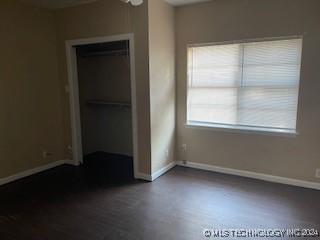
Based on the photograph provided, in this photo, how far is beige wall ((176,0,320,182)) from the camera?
3189 mm

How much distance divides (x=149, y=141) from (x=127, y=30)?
166cm

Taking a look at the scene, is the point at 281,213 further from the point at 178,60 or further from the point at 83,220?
the point at 178,60

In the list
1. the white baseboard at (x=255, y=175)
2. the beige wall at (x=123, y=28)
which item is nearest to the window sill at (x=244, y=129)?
the white baseboard at (x=255, y=175)

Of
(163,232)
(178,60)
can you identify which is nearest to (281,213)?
(163,232)

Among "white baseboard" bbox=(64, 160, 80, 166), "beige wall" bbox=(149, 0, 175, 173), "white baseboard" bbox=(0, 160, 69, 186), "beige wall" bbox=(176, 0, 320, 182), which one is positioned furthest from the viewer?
"white baseboard" bbox=(64, 160, 80, 166)

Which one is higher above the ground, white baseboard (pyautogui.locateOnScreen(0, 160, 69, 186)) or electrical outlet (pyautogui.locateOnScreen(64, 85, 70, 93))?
electrical outlet (pyautogui.locateOnScreen(64, 85, 70, 93))

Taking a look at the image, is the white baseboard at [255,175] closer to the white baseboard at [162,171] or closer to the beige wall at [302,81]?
the beige wall at [302,81]

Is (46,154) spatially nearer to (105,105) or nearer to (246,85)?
(105,105)

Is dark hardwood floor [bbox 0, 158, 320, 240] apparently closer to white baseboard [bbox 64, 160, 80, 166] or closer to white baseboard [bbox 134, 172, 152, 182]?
white baseboard [bbox 134, 172, 152, 182]

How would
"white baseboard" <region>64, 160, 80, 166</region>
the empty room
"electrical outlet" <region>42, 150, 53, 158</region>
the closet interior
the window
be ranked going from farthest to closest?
1. the closet interior
2. "white baseboard" <region>64, 160, 80, 166</region>
3. "electrical outlet" <region>42, 150, 53, 158</region>
4. the window
5. the empty room

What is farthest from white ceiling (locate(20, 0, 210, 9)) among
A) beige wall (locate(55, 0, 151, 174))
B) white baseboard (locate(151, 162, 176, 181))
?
white baseboard (locate(151, 162, 176, 181))

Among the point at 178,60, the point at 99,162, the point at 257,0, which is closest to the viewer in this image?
the point at 257,0

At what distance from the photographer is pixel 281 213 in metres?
2.77

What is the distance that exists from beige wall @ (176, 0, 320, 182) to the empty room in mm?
15
